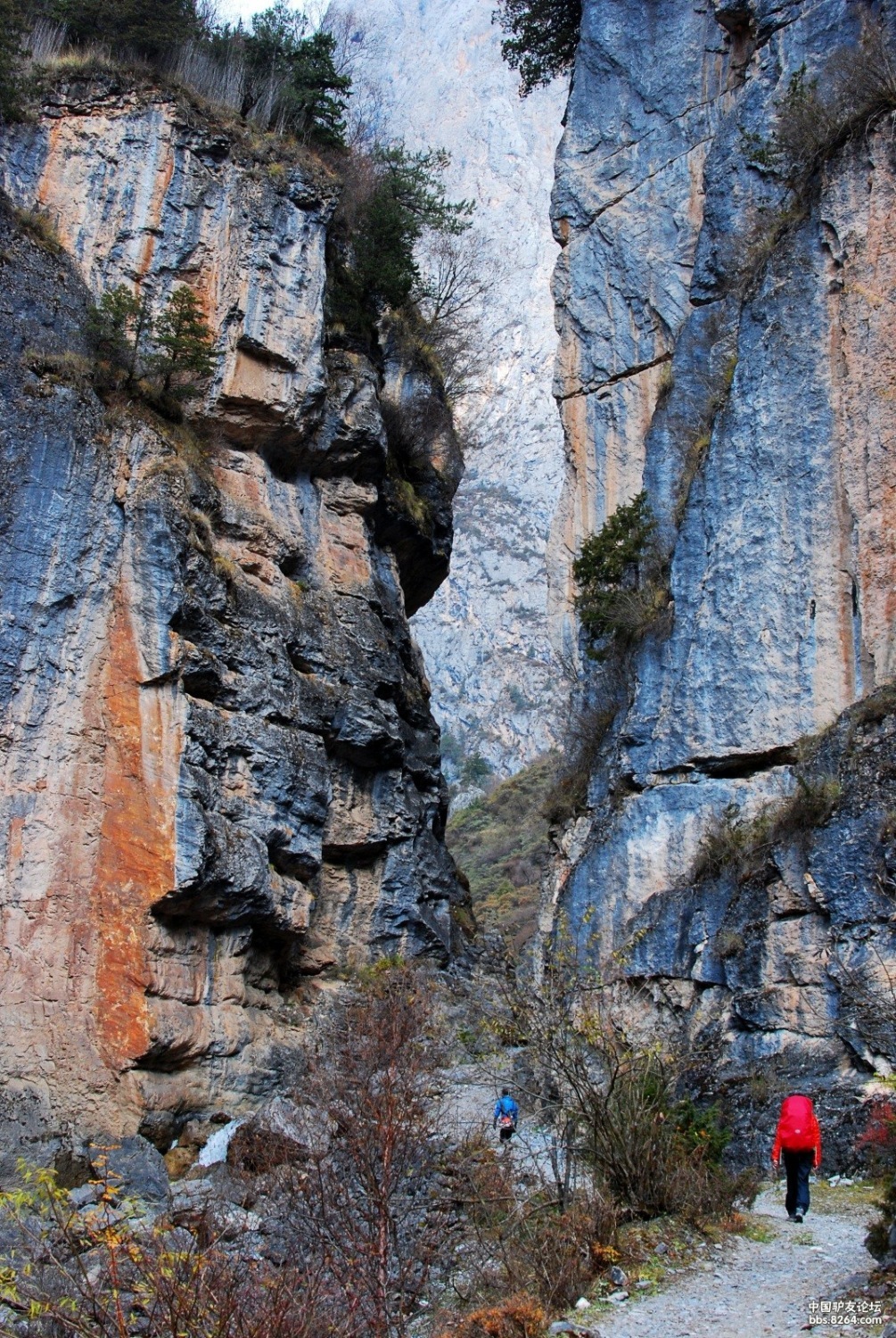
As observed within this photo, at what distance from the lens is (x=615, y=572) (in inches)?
793

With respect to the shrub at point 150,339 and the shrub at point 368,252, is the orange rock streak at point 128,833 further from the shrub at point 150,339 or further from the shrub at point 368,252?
the shrub at point 368,252

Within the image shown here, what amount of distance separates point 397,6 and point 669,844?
344 feet

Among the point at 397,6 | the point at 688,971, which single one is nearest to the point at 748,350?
the point at 688,971

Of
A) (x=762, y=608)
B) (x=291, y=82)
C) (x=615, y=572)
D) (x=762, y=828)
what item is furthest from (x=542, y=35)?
(x=762, y=828)

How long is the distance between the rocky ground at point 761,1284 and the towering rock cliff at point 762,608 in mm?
2455

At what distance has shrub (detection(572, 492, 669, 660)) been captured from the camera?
63.2 feet

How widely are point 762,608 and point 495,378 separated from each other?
76888 millimetres

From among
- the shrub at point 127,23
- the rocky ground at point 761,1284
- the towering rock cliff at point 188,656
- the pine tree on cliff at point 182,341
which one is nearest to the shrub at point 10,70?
the towering rock cliff at point 188,656

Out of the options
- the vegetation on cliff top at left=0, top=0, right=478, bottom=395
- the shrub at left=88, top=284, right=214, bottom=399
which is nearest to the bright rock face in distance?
the vegetation on cliff top at left=0, top=0, right=478, bottom=395

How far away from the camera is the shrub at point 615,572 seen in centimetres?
1925

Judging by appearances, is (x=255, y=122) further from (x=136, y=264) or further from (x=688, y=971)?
(x=688, y=971)

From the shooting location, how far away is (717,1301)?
7.78 meters

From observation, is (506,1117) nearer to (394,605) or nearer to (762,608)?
(762,608)

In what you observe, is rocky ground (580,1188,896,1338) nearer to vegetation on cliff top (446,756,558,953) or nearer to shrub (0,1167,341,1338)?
shrub (0,1167,341,1338)
